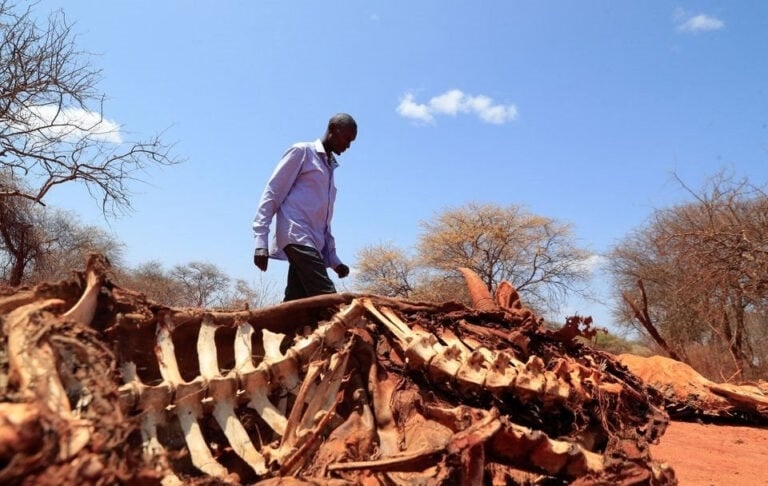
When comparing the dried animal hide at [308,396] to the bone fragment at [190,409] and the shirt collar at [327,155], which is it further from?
the shirt collar at [327,155]

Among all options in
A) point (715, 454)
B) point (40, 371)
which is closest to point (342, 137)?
point (40, 371)

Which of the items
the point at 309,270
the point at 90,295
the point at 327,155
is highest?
the point at 327,155

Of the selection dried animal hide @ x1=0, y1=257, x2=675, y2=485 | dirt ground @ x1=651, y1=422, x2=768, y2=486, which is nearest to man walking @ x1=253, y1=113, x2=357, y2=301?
dried animal hide @ x1=0, y1=257, x2=675, y2=485

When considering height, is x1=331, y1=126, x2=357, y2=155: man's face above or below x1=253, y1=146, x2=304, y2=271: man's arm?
above

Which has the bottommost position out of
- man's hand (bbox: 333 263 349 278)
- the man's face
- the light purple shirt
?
man's hand (bbox: 333 263 349 278)

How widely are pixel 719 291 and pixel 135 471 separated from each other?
1352 cm

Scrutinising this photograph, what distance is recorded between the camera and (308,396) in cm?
270

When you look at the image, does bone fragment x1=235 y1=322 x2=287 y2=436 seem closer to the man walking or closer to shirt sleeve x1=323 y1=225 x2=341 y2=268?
the man walking

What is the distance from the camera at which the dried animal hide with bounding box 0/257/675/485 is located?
62.6 inches

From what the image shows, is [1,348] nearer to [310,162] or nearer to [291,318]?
[291,318]

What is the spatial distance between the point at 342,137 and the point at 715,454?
4.35 meters

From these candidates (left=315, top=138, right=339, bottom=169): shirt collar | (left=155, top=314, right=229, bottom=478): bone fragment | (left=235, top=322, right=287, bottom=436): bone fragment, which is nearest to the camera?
(left=155, top=314, right=229, bottom=478): bone fragment

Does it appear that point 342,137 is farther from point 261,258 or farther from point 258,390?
point 258,390

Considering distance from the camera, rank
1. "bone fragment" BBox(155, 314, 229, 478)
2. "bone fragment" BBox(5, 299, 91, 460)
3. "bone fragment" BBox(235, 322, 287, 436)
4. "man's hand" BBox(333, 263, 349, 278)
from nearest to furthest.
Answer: "bone fragment" BBox(5, 299, 91, 460), "bone fragment" BBox(155, 314, 229, 478), "bone fragment" BBox(235, 322, 287, 436), "man's hand" BBox(333, 263, 349, 278)
